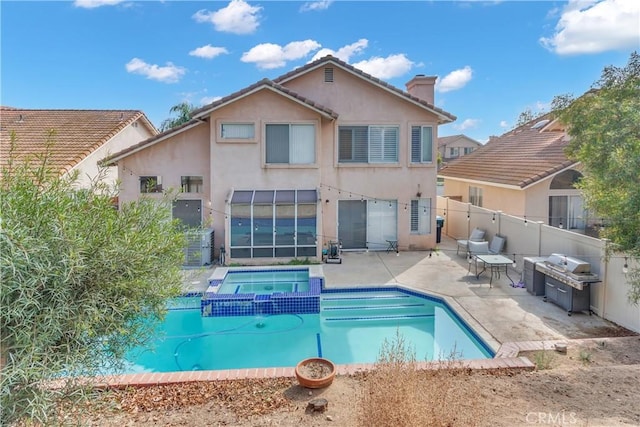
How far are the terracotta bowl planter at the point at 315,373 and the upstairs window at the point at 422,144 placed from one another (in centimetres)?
1618

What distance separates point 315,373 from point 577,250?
11.1m

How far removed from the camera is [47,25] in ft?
51.2

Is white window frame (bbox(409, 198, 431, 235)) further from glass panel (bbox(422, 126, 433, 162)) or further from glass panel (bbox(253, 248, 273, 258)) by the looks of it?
glass panel (bbox(253, 248, 273, 258))

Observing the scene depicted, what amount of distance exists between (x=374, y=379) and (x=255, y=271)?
42.2 ft

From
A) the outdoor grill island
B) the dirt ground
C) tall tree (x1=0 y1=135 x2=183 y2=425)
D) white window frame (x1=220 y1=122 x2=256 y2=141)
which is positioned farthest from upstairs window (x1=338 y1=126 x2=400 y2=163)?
tall tree (x1=0 y1=135 x2=183 y2=425)

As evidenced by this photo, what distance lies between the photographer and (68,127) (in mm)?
26266

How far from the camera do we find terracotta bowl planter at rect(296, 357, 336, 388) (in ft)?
27.1

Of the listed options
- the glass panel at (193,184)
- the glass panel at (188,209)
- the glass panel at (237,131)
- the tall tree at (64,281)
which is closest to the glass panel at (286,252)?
the glass panel at (188,209)

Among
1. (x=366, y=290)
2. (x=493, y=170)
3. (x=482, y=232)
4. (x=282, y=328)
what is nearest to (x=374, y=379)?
(x=282, y=328)

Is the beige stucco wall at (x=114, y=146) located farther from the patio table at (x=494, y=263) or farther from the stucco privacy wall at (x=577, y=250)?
the stucco privacy wall at (x=577, y=250)

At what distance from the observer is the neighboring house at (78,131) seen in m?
22.3

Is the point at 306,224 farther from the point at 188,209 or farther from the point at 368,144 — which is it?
the point at 188,209

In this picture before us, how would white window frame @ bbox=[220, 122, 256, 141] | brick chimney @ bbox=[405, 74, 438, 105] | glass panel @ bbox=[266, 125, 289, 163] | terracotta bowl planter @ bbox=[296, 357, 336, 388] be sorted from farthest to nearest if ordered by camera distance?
brick chimney @ bbox=[405, 74, 438, 105], glass panel @ bbox=[266, 125, 289, 163], white window frame @ bbox=[220, 122, 256, 141], terracotta bowl planter @ bbox=[296, 357, 336, 388]

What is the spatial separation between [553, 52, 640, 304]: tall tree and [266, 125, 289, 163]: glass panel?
44.4 feet
